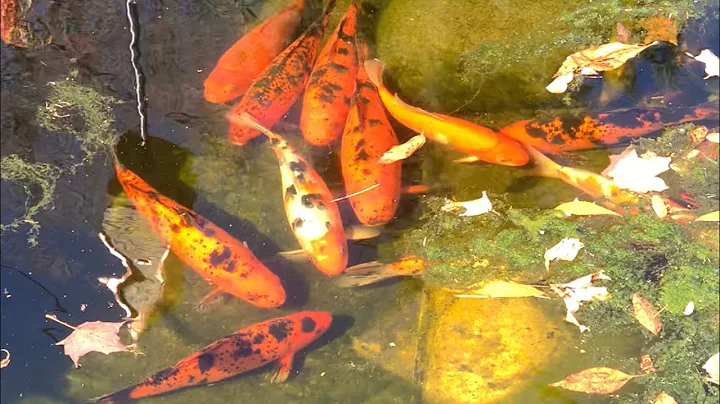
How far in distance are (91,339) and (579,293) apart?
317 cm

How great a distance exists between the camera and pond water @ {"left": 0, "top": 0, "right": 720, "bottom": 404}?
356cm

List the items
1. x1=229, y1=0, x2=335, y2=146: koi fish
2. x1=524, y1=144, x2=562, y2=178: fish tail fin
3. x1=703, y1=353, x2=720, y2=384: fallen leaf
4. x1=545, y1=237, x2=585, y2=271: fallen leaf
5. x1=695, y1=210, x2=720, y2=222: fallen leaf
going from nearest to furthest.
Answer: x1=703, y1=353, x2=720, y2=384: fallen leaf → x1=695, y1=210, x2=720, y2=222: fallen leaf → x1=545, y1=237, x2=585, y2=271: fallen leaf → x1=524, y1=144, x2=562, y2=178: fish tail fin → x1=229, y1=0, x2=335, y2=146: koi fish

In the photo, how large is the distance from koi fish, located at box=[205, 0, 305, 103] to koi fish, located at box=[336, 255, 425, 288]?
155 centimetres

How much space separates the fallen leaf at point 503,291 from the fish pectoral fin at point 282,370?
3.99 ft

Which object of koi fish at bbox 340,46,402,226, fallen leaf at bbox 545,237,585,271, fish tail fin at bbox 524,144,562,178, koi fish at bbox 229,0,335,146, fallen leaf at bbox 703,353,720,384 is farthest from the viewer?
koi fish at bbox 229,0,335,146

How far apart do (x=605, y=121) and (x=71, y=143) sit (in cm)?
372

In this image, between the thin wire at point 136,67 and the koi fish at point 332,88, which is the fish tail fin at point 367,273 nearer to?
the koi fish at point 332,88

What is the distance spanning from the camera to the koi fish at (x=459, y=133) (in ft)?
12.1

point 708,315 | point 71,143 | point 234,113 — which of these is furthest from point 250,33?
point 708,315

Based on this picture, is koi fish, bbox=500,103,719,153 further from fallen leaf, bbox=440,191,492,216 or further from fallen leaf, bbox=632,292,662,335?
fallen leaf, bbox=632,292,662,335

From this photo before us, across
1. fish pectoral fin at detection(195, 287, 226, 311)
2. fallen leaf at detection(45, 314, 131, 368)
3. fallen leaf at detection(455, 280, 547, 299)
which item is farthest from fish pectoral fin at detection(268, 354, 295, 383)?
fallen leaf at detection(455, 280, 547, 299)

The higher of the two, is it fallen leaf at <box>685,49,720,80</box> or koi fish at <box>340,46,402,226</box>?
fallen leaf at <box>685,49,720,80</box>

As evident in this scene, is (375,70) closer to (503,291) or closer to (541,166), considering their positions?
(541,166)

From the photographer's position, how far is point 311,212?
3.64 meters
